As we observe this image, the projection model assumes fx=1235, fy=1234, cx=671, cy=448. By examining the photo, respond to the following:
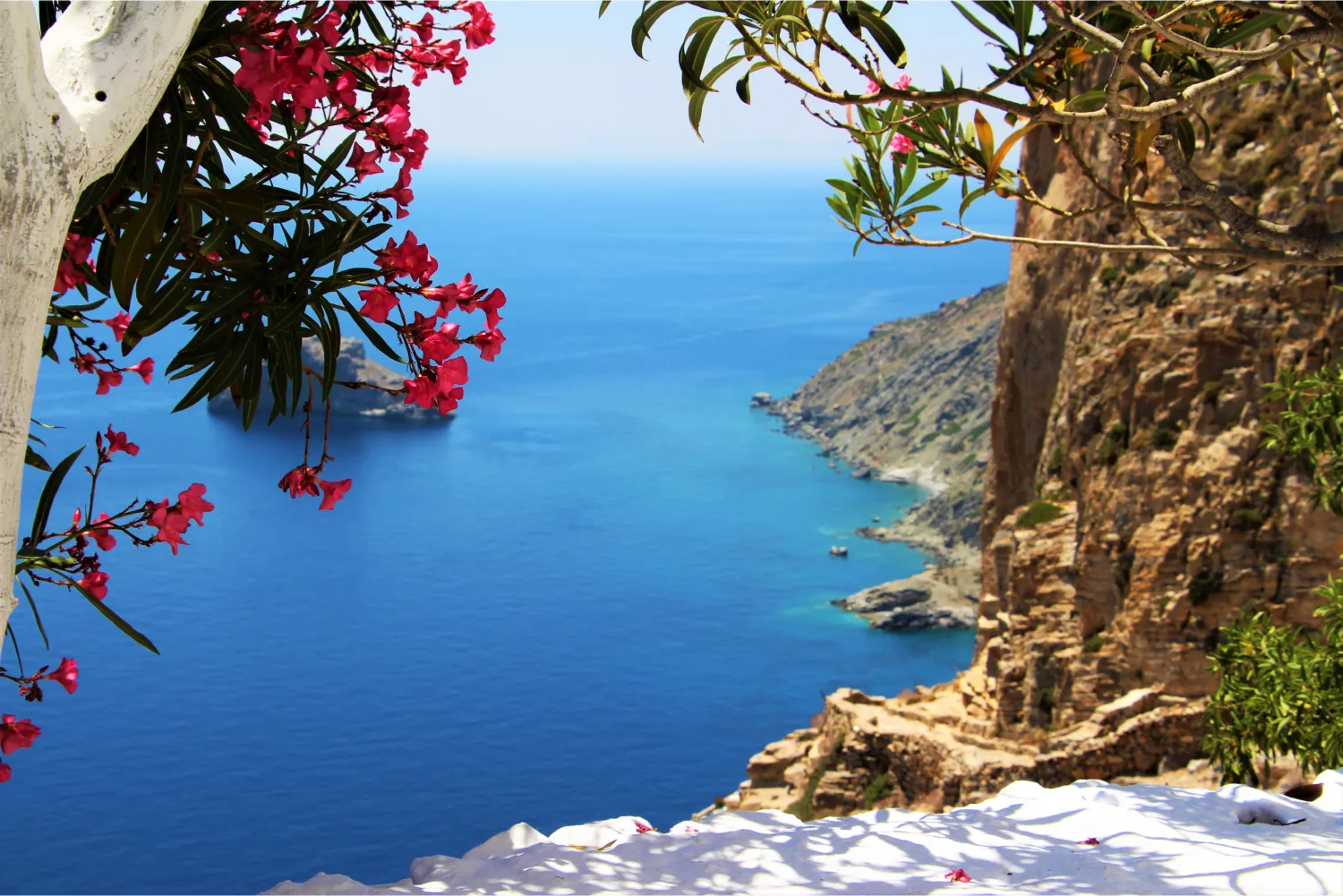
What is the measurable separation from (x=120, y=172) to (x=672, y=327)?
119 meters

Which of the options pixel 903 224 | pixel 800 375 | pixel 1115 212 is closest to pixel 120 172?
pixel 903 224

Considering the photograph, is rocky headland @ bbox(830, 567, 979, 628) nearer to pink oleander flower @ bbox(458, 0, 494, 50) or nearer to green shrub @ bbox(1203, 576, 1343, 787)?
green shrub @ bbox(1203, 576, 1343, 787)

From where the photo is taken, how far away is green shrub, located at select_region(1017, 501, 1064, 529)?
737 inches

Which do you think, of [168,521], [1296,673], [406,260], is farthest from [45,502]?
[1296,673]

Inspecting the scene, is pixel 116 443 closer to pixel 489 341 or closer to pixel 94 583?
pixel 94 583

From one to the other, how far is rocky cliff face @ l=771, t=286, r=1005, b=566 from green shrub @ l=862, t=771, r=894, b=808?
45983 mm

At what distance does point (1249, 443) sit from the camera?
48.4 ft

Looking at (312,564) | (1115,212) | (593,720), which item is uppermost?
(1115,212)

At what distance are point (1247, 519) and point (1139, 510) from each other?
5.09 feet

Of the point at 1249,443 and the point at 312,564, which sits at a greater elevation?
the point at 1249,443

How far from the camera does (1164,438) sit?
15.8m

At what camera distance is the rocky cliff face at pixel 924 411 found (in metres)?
69.6

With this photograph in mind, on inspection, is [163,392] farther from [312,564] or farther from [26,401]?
[26,401]

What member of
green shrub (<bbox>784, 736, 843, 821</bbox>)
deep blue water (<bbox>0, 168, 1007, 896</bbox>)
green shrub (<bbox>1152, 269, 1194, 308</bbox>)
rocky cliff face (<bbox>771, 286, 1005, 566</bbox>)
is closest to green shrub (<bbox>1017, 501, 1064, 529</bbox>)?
green shrub (<bbox>1152, 269, 1194, 308</bbox>)
